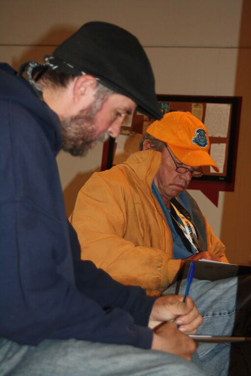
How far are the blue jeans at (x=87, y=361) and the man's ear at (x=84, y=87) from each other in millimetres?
461

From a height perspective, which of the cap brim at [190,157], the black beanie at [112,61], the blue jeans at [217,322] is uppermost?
the black beanie at [112,61]

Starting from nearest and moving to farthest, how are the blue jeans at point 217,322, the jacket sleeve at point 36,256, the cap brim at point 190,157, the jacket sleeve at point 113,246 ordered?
the jacket sleeve at point 36,256, the blue jeans at point 217,322, the jacket sleeve at point 113,246, the cap brim at point 190,157

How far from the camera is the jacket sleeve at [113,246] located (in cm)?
145

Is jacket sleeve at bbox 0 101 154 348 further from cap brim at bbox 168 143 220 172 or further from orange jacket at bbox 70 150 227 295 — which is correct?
cap brim at bbox 168 143 220 172

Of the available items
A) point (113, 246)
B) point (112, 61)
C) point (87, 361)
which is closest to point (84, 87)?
point (112, 61)

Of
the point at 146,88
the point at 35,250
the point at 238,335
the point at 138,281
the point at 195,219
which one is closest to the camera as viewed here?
the point at 35,250

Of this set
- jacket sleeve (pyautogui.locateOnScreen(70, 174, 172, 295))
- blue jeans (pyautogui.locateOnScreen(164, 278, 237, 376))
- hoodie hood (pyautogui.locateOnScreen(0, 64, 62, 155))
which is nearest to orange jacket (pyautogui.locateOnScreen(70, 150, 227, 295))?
jacket sleeve (pyautogui.locateOnScreen(70, 174, 172, 295))

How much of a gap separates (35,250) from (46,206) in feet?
0.25

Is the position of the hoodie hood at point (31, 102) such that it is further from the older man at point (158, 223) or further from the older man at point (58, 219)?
the older man at point (158, 223)

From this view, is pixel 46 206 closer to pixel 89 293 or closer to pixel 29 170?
pixel 29 170

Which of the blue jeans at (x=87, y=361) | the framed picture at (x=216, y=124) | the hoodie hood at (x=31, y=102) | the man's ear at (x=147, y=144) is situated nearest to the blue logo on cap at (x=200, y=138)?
the man's ear at (x=147, y=144)

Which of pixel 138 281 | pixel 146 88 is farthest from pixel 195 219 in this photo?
pixel 146 88

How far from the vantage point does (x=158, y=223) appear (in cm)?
170

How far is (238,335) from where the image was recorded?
4.01 ft
